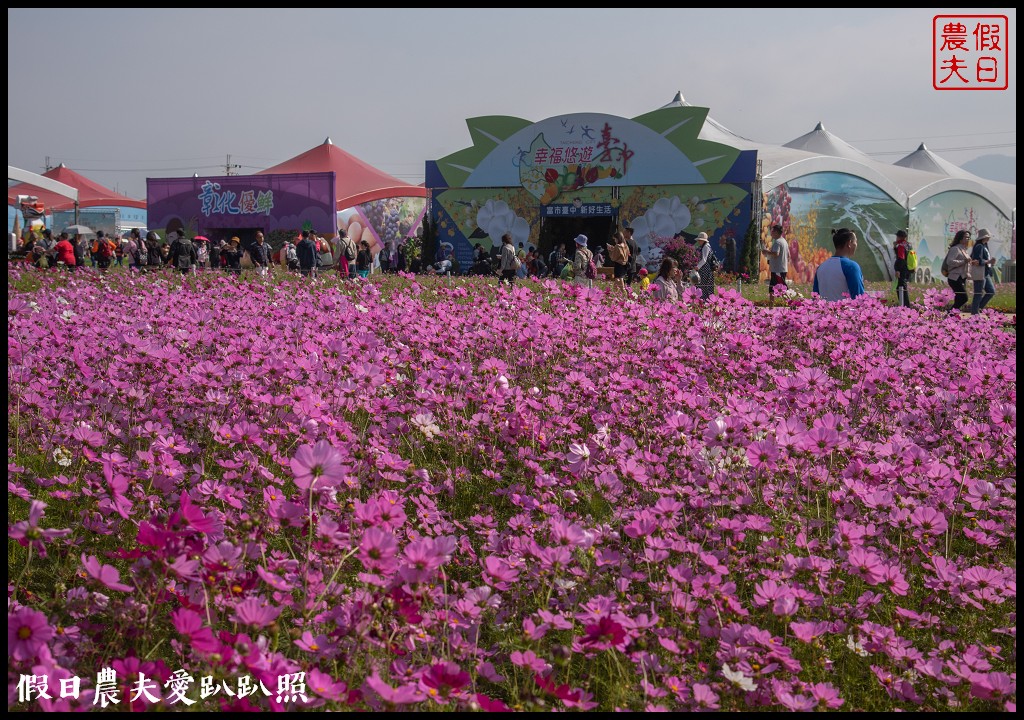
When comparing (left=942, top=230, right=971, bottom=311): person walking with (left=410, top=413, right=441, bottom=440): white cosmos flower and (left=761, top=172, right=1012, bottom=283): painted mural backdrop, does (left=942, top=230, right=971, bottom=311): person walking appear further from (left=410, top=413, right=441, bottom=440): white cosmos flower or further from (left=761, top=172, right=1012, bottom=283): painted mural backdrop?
(left=761, top=172, right=1012, bottom=283): painted mural backdrop

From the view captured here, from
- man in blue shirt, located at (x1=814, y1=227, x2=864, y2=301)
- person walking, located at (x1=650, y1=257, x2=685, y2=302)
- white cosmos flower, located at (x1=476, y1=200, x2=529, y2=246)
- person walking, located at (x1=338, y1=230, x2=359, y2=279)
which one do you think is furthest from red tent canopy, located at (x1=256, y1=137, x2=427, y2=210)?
man in blue shirt, located at (x1=814, y1=227, x2=864, y2=301)

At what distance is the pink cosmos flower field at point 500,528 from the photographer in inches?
69.4

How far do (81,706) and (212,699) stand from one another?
25 cm

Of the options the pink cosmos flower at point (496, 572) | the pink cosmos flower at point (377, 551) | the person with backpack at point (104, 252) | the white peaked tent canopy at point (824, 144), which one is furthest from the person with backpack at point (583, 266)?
the white peaked tent canopy at point (824, 144)

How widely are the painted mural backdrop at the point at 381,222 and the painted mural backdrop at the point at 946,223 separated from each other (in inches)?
648

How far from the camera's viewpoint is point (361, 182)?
35062mm

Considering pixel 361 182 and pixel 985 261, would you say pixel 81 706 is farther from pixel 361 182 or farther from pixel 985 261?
pixel 361 182

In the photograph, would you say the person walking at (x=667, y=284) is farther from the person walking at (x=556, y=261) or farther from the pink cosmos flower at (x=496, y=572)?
the person walking at (x=556, y=261)

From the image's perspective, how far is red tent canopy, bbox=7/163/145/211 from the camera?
42175mm

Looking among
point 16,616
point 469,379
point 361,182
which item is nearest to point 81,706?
point 16,616

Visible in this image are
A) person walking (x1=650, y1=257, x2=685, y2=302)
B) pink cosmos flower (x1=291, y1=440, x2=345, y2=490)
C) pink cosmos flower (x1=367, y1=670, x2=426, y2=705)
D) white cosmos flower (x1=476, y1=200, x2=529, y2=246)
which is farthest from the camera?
white cosmos flower (x1=476, y1=200, x2=529, y2=246)

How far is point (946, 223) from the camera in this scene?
29.9 metres

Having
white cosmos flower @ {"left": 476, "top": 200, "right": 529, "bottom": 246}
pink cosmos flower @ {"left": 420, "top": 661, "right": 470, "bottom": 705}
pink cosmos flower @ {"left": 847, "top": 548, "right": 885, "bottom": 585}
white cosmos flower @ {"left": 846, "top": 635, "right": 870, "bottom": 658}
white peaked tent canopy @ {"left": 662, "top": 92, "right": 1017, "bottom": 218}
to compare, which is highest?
white peaked tent canopy @ {"left": 662, "top": 92, "right": 1017, "bottom": 218}

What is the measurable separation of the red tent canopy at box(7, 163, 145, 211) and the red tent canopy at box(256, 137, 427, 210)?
9.65 m
